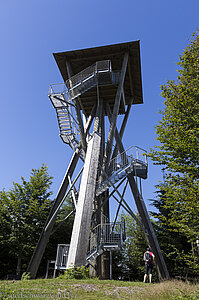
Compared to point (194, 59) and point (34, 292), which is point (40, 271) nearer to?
point (34, 292)

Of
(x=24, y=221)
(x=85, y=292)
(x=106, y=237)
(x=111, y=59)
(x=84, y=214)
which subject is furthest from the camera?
(x=24, y=221)

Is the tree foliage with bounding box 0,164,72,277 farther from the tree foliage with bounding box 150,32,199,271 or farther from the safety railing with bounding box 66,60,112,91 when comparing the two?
the tree foliage with bounding box 150,32,199,271

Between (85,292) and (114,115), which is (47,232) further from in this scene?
(85,292)

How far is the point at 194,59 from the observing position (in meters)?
9.52

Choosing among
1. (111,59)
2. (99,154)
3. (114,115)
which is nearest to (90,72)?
(111,59)

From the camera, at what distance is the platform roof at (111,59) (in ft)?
49.1

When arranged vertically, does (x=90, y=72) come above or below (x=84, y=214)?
above

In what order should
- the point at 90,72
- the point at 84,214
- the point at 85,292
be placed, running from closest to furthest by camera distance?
the point at 85,292
the point at 84,214
the point at 90,72

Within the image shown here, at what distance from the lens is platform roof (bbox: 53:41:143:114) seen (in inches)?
590

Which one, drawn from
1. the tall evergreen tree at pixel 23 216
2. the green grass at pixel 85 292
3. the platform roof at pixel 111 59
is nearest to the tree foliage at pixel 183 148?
the green grass at pixel 85 292

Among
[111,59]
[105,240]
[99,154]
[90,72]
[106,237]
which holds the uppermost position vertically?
[111,59]

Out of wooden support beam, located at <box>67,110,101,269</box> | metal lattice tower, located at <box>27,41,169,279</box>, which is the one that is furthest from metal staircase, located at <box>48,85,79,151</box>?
wooden support beam, located at <box>67,110,101,269</box>

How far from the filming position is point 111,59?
15.8 metres

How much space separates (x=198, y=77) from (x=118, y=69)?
28.7ft
